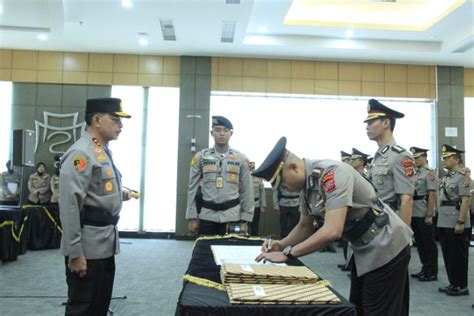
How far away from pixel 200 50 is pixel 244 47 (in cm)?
89

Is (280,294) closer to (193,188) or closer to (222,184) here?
(222,184)

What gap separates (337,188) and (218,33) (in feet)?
19.8

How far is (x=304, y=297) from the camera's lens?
1267 millimetres

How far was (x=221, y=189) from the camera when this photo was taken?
3.37 metres

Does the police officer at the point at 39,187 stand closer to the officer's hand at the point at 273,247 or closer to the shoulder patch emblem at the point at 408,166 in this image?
the shoulder patch emblem at the point at 408,166

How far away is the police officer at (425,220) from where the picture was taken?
492 cm

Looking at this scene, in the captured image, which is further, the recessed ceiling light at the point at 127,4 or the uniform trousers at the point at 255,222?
the uniform trousers at the point at 255,222

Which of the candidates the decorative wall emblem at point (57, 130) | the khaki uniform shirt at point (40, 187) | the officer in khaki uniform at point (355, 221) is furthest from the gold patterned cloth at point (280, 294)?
the decorative wall emblem at point (57, 130)

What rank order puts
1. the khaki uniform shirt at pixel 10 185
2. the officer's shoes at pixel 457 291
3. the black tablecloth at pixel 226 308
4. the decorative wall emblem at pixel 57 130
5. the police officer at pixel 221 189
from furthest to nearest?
the decorative wall emblem at pixel 57 130
the khaki uniform shirt at pixel 10 185
the officer's shoes at pixel 457 291
the police officer at pixel 221 189
the black tablecloth at pixel 226 308

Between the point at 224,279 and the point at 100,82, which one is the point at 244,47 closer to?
the point at 100,82

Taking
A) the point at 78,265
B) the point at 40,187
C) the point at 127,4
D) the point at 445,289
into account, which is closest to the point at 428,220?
the point at 445,289

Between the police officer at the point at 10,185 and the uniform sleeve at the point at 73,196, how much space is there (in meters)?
6.48

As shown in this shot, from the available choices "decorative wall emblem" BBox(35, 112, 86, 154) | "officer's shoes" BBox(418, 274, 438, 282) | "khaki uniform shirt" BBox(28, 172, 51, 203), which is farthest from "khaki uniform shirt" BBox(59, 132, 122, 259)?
"decorative wall emblem" BBox(35, 112, 86, 154)

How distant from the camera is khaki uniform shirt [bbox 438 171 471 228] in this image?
4.44m
